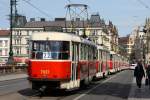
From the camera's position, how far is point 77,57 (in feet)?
90.0

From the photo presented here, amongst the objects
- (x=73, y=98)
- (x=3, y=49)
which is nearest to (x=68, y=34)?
(x=73, y=98)

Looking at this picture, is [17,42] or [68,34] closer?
[68,34]

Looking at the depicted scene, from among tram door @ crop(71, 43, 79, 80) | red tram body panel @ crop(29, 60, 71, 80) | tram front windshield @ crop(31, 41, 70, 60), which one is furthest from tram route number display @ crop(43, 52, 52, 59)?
tram door @ crop(71, 43, 79, 80)

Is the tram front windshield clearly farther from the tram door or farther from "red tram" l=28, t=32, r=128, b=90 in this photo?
the tram door

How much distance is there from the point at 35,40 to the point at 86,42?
6164 mm

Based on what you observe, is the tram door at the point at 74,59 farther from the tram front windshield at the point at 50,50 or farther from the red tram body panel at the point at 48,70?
the red tram body panel at the point at 48,70

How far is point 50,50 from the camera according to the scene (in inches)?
991

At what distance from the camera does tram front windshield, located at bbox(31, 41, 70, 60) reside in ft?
82.5

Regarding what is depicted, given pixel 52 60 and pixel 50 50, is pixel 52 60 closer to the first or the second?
pixel 52 60

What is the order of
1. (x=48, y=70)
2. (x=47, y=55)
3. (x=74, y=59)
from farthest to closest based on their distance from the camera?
(x=74, y=59), (x=47, y=55), (x=48, y=70)

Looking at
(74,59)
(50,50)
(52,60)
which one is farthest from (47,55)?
(74,59)

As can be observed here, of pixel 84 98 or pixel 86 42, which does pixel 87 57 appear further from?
pixel 84 98

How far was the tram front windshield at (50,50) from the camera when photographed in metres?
25.2

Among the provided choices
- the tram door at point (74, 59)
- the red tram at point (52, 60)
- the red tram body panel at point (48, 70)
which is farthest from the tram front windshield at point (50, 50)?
the tram door at point (74, 59)
